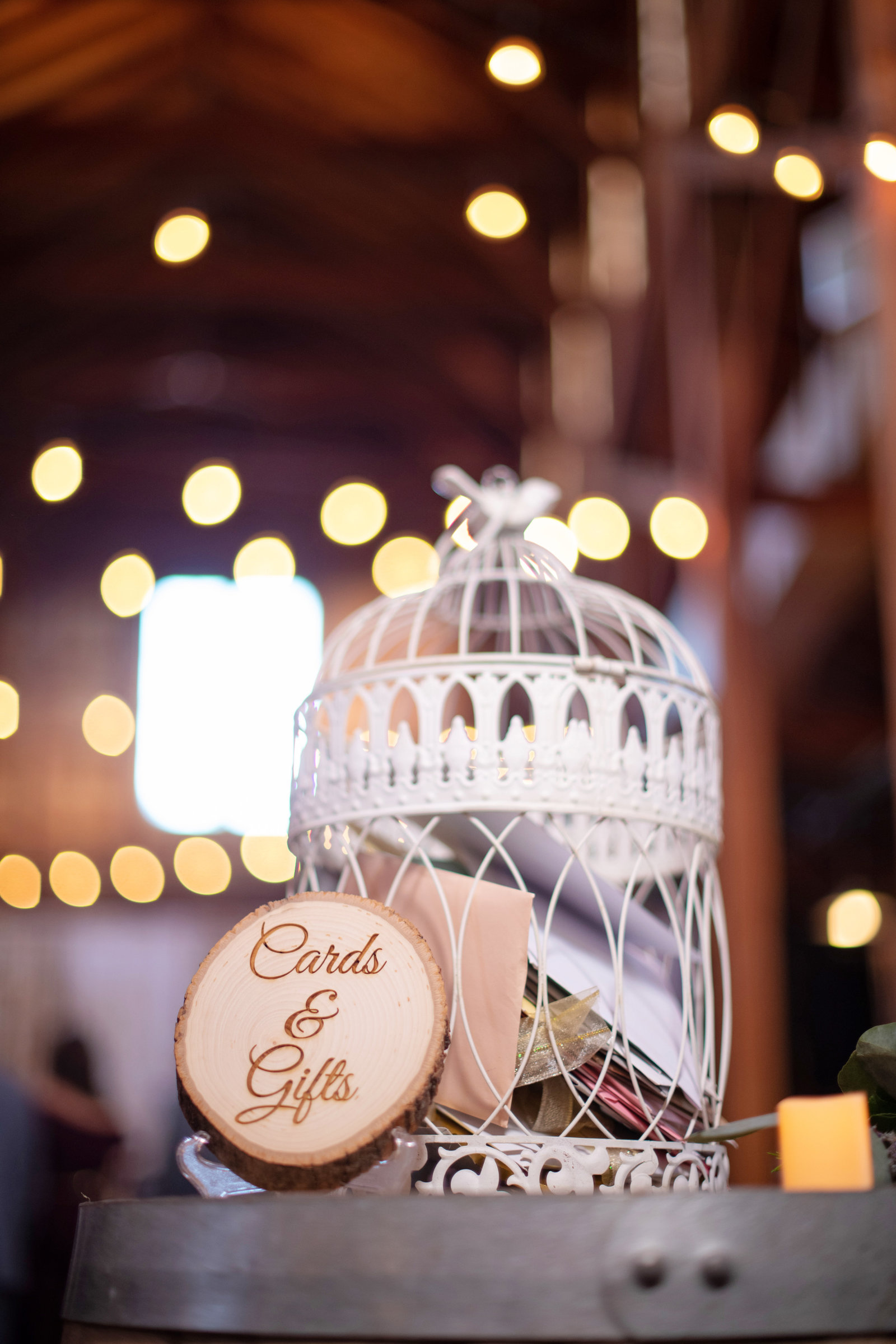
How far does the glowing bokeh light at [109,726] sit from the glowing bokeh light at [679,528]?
15.2 feet

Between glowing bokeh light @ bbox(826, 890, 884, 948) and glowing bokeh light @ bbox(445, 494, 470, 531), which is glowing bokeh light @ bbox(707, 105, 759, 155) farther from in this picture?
glowing bokeh light @ bbox(826, 890, 884, 948)

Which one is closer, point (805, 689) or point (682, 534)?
point (682, 534)

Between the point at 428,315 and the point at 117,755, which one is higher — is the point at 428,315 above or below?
above

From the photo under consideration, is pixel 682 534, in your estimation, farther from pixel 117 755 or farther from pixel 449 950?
pixel 117 755

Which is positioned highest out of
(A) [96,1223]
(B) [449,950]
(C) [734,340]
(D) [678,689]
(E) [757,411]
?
(C) [734,340]

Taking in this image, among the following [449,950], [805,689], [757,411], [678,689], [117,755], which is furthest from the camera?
[117,755]

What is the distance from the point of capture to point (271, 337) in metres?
7.15

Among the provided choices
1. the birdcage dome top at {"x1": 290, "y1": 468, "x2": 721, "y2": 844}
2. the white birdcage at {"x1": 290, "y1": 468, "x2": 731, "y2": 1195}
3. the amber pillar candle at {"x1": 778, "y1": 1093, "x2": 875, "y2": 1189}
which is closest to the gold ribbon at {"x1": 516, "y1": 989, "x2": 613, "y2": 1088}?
the white birdcage at {"x1": 290, "y1": 468, "x2": 731, "y2": 1195}

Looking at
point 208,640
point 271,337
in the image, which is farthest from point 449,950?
point 208,640

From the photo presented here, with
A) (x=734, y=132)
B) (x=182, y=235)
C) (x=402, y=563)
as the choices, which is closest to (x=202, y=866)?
(x=402, y=563)

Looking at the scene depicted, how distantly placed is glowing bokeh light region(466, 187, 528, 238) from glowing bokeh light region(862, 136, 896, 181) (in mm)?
2133

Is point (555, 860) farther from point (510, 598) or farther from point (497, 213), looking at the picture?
point (497, 213)

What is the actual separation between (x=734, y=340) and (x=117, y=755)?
4.84 meters

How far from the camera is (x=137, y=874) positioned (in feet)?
25.9
